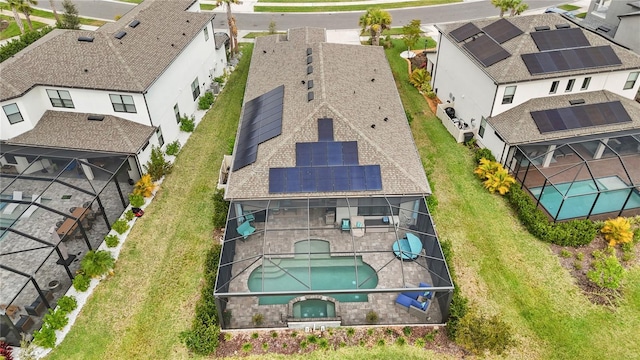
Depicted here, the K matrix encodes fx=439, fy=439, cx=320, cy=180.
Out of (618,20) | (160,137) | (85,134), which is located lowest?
(160,137)

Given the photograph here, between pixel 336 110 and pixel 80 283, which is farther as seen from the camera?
pixel 336 110

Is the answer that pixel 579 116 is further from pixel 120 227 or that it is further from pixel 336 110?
pixel 120 227

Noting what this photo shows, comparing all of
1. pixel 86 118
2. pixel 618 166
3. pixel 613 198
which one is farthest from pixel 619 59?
pixel 86 118

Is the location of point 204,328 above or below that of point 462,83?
below

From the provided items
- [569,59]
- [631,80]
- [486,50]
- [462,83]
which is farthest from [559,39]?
[462,83]

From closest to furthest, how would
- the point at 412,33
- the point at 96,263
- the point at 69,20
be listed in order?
the point at 96,263 < the point at 412,33 < the point at 69,20

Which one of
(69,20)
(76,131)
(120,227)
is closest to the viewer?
(120,227)

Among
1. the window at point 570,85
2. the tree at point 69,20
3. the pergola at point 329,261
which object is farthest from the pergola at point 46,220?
the window at point 570,85

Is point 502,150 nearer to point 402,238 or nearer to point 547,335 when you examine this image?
point 402,238
